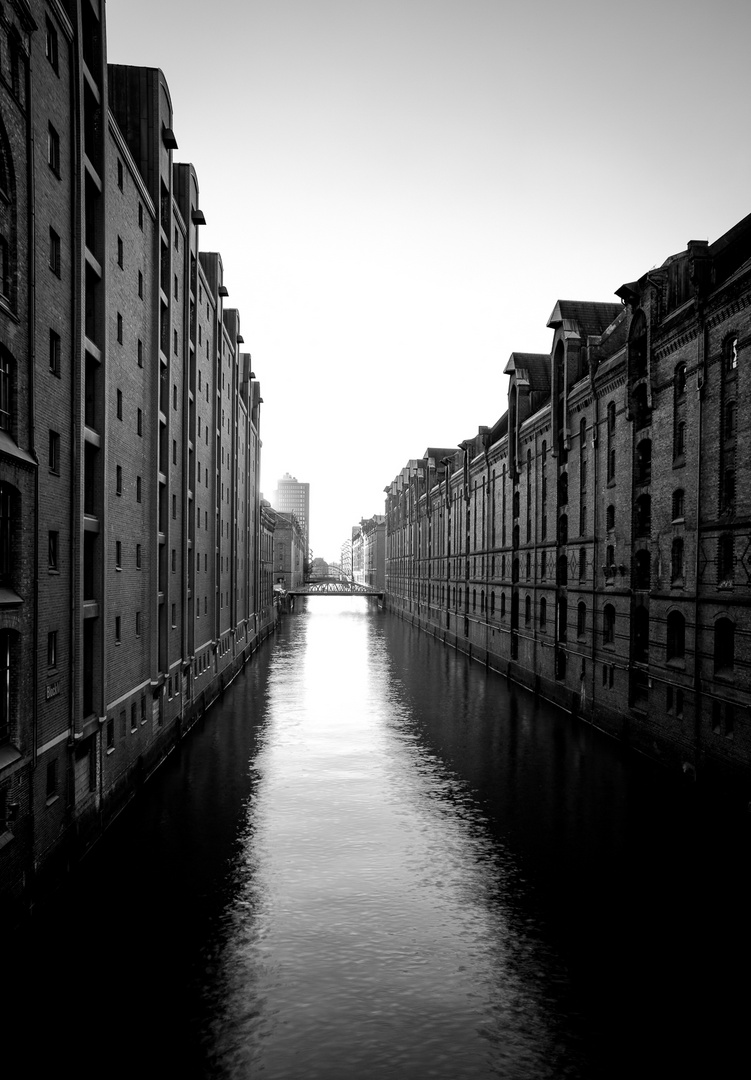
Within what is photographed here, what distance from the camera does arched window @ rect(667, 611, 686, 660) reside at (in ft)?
79.7

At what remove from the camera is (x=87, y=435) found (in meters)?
18.4

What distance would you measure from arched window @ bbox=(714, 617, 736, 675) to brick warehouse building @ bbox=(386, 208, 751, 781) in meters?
0.04

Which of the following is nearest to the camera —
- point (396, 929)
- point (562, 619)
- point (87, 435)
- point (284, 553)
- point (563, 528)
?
point (396, 929)

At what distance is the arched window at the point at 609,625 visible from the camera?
30328 millimetres

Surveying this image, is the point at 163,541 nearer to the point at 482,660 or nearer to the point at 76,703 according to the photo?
the point at 76,703

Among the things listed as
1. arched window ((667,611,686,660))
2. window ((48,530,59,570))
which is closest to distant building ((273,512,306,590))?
arched window ((667,611,686,660))

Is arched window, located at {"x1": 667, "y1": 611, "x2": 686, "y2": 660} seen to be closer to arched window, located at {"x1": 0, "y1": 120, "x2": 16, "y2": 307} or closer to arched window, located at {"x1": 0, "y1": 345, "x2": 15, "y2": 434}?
arched window, located at {"x1": 0, "y1": 345, "x2": 15, "y2": 434}

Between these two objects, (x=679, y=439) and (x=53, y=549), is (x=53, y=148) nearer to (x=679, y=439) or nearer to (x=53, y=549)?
(x=53, y=549)

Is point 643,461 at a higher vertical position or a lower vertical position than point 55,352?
lower

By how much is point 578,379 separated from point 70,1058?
32008mm

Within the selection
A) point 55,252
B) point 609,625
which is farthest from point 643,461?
point 55,252

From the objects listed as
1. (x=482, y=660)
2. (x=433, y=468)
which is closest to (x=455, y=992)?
(x=482, y=660)

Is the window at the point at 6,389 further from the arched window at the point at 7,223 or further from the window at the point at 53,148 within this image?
the window at the point at 53,148

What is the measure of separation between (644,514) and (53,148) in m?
21.3
